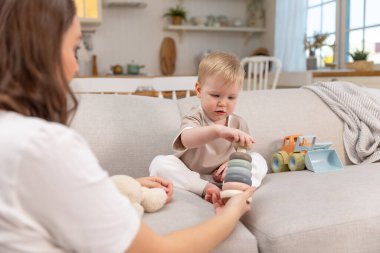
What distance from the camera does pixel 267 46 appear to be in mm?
5551

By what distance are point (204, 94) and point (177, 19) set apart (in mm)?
3722

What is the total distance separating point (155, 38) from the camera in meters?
5.35

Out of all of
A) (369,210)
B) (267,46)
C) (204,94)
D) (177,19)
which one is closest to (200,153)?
(204,94)

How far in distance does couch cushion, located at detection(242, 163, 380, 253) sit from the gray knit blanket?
57 centimetres

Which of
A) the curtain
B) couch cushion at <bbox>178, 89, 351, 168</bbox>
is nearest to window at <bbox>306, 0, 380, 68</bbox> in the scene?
the curtain

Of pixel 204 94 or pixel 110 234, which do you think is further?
pixel 204 94

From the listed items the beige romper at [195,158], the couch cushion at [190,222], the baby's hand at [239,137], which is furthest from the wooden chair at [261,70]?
the couch cushion at [190,222]

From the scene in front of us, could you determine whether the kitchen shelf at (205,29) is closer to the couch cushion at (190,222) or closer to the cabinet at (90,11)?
the cabinet at (90,11)

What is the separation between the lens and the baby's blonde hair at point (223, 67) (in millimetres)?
1600

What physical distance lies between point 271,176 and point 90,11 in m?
3.52

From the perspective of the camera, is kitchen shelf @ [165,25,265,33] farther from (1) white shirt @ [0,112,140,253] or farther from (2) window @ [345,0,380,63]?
(1) white shirt @ [0,112,140,253]

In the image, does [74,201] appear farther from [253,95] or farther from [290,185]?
[253,95]

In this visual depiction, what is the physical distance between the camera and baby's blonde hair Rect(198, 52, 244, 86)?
1.60 meters

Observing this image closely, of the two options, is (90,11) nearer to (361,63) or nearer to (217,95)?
(361,63)
